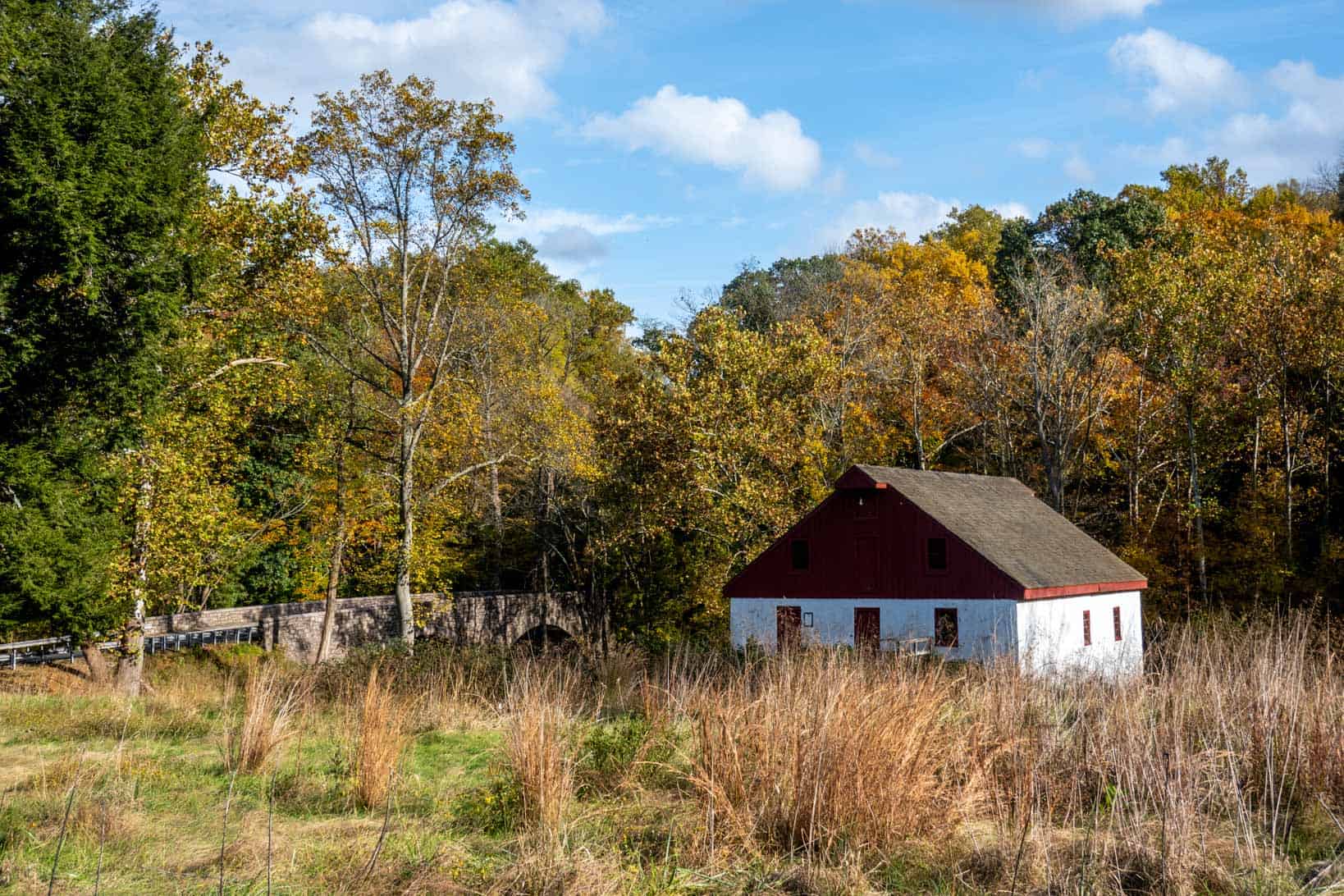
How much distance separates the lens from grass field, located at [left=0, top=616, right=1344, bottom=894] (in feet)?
20.6

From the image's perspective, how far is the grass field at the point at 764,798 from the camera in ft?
20.6

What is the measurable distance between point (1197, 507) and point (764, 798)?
3066 centimetres

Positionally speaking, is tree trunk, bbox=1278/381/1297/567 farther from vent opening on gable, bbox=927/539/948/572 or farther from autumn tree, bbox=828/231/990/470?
vent opening on gable, bbox=927/539/948/572

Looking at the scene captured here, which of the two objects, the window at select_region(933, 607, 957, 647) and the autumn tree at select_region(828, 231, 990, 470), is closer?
the window at select_region(933, 607, 957, 647)

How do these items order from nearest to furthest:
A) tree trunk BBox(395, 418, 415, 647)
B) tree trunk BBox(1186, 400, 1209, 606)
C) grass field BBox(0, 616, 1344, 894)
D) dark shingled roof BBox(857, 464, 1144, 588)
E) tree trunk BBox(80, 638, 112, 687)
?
grass field BBox(0, 616, 1344, 894), tree trunk BBox(80, 638, 112, 687), tree trunk BBox(395, 418, 415, 647), dark shingled roof BBox(857, 464, 1144, 588), tree trunk BBox(1186, 400, 1209, 606)

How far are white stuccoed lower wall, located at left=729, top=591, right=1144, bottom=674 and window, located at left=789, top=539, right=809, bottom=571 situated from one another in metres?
1.00

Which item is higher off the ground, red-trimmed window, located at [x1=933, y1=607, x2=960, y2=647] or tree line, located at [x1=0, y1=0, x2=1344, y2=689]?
tree line, located at [x1=0, y1=0, x2=1344, y2=689]

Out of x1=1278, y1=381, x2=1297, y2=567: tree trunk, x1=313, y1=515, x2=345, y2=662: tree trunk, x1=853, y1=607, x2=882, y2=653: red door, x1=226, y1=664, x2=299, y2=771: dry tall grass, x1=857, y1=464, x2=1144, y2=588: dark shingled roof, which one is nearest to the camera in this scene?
x1=226, y1=664, x2=299, y2=771: dry tall grass

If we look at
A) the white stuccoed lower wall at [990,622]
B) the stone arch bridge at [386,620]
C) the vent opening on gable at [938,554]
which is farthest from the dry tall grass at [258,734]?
the vent opening on gable at [938,554]

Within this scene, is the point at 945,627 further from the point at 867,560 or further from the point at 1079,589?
the point at 1079,589

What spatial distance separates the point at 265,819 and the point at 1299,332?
34.5m

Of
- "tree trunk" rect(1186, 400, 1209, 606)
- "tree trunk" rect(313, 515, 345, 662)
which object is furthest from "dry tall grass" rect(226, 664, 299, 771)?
"tree trunk" rect(1186, 400, 1209, 606)

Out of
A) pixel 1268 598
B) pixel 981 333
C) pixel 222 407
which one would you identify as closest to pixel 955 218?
pixel 981 333

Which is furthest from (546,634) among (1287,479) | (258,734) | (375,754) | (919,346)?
(375,754)
